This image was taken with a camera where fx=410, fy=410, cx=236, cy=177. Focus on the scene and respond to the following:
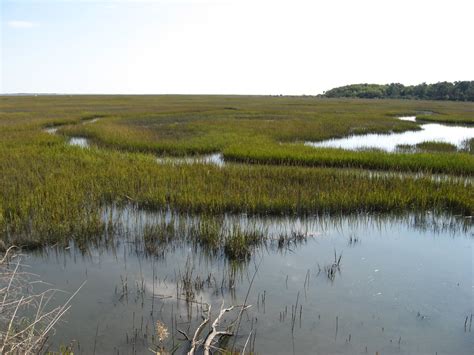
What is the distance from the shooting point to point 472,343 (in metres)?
3.85

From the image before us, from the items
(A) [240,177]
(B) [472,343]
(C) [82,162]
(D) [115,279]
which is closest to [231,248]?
(D) [115,279]

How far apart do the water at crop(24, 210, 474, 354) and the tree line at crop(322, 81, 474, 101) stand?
73185mm

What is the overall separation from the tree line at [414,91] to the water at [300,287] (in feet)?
240

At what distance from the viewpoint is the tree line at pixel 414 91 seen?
71625mm

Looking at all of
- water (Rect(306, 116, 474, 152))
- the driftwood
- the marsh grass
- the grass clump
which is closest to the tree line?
water (Rect(306, 116, 474, 152))

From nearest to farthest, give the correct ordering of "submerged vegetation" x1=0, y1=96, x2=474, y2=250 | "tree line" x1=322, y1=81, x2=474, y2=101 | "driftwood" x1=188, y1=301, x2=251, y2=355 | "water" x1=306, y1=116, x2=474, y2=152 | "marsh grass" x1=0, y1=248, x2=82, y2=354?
"marsh grass" x1=0, y1=248, x2=82, y2=354 → "driftwood" x1=188, y1=301, x2=251, y2=355 → "submerged vegetation" x1=0, y1=96, x2=474, y2=250 → "water" x1=306, y1=116, x2=474, y2=152 → "tree line" x1=322, y1=81, x2=474, y2=101

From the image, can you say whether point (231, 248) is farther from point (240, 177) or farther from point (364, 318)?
point (240, 177)

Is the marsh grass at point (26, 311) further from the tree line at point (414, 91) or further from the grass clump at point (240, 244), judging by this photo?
the tree line at point (414, 91)

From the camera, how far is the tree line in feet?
235

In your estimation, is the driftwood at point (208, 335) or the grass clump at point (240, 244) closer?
the driftwood at point (208, 335)

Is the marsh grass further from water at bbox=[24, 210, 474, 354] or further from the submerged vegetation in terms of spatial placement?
the submerged vegetation

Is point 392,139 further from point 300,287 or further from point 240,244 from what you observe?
point 300,287

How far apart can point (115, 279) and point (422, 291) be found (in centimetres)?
370

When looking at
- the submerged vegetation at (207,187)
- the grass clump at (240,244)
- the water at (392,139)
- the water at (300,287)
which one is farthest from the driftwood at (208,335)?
the water at (392,139)
